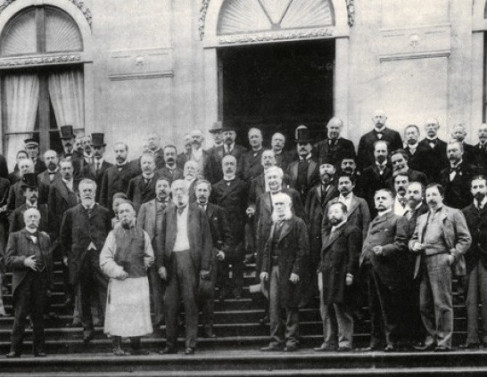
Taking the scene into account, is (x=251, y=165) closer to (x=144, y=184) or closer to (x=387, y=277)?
(x=144, y=184)

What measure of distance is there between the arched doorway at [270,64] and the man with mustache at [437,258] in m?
4.50

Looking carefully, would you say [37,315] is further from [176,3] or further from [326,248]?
[176,3]

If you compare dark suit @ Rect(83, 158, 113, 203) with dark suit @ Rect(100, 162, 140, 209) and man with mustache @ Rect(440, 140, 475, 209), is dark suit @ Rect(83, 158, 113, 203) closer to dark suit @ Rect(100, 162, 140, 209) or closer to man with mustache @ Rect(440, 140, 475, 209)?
dark suit @ Rect(100, 162, 140, 209)

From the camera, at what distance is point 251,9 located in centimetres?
1450

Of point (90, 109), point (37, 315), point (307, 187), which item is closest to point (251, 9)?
point (90, 109)

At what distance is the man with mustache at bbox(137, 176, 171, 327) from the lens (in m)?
10.8

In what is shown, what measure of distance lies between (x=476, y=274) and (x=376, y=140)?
8.70ft

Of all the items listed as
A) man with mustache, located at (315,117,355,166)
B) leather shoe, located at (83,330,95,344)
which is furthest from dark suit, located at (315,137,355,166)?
leather shoe, located at (83,330,95,344)

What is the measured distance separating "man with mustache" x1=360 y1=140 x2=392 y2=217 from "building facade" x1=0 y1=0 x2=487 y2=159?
2.46 meters

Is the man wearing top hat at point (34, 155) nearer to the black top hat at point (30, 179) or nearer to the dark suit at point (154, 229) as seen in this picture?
the black top hat at point (30, 179)

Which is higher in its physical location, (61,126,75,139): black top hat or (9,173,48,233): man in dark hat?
(61,126,75,139): black top hat

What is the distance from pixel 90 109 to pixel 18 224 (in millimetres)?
3966

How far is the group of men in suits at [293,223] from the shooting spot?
9.91 m

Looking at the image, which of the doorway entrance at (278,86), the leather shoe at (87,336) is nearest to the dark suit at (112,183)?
→ the leather shoe at (87,336)
